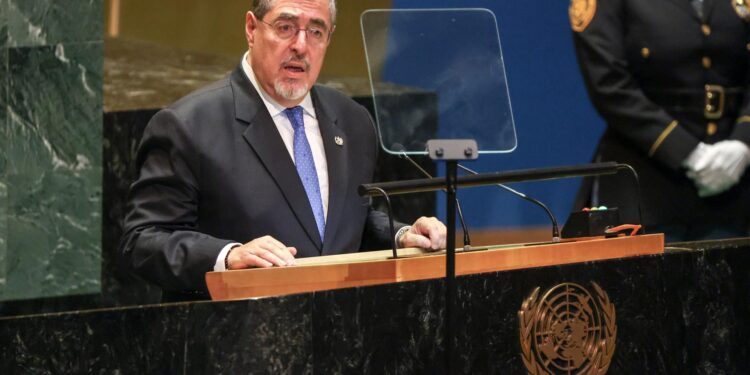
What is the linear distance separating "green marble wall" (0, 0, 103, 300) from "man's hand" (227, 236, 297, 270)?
2.67 m

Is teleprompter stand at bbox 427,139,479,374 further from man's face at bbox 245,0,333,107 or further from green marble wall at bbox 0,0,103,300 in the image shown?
green marble wall at bbox 0,0,103,300

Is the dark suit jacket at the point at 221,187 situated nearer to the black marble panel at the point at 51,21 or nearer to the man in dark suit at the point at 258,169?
the man in dark suit at the point at 258,169

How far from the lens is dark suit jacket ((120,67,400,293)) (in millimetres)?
3553

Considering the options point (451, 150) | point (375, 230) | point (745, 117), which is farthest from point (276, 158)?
point (745, 117)

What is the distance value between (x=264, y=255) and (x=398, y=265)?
0.93ft

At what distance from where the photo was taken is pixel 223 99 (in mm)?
3754

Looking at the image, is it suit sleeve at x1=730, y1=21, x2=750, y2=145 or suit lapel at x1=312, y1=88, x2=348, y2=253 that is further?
suit sleeve at x1=730, y1=21, x2=750, y2=145

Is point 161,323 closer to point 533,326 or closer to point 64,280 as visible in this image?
point 533,326


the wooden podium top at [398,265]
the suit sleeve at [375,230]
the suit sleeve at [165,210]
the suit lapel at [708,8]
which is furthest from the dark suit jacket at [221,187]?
the suit lapel at [708,8]

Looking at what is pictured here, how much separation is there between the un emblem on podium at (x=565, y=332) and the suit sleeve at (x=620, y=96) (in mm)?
1752

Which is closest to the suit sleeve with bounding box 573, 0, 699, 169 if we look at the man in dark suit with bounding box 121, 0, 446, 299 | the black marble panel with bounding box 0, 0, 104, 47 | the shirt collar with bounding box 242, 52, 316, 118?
the man in dark suit with bounding box 121, 0, 446, 299

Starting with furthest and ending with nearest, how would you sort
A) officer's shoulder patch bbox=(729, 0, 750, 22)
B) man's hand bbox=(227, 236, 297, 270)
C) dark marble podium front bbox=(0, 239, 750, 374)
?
officer's shoulder patch bbox=(729, 0, 750, 22), man's hand bbox=(227, 236, 297, 270), dark marble podium front bbox=(0, 239, 750, 374)

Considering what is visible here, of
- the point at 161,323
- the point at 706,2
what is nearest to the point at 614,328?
the point at 161,323

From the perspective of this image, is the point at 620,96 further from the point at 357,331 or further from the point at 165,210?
the point at 357,331
